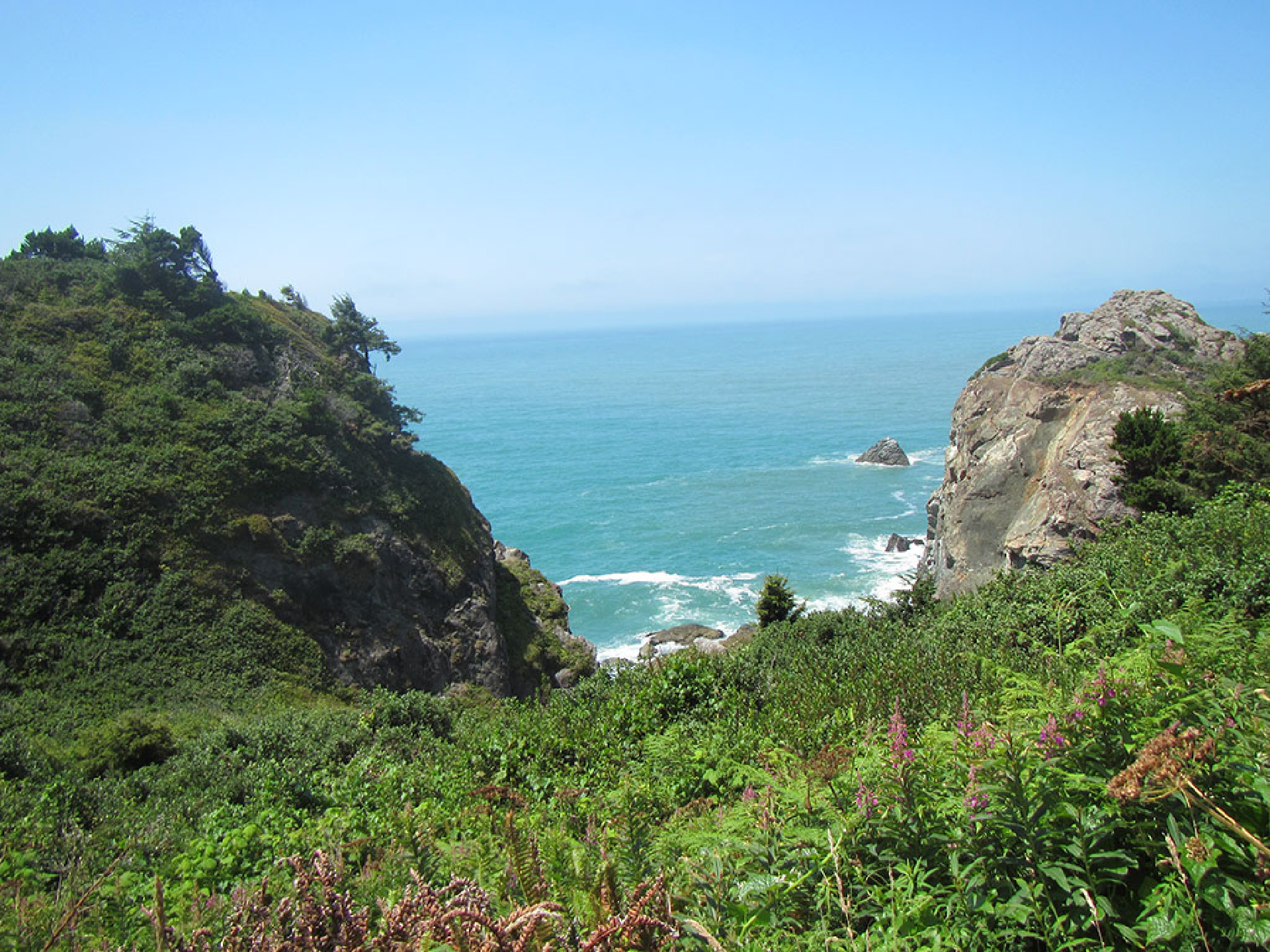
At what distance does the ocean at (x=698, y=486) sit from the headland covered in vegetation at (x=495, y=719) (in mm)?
14408

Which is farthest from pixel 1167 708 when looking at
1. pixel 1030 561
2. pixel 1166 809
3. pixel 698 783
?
pixel 1030 561

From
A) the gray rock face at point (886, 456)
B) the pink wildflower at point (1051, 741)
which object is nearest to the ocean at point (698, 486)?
the gray rock face at point (886, 456)

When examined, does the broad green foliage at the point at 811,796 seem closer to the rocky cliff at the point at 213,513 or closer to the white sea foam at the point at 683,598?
the rocky cliff at the point at 213,513

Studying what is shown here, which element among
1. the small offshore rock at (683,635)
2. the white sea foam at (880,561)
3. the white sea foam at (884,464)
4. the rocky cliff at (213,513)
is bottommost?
the small offshore rock at (683,635)

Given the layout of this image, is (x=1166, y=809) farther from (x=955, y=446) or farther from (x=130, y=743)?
(x=955, y=446)

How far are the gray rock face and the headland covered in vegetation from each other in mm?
45604

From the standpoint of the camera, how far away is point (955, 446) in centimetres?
3172

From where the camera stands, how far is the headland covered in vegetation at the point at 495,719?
267cm

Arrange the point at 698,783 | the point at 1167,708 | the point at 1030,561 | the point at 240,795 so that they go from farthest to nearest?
the point at 1030,561
the point at 240,795
the point at 698,783
the point at 1167,708

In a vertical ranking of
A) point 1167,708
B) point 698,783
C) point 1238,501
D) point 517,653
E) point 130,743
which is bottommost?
point 517,653

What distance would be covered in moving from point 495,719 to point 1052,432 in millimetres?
21662

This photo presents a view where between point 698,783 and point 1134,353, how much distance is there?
→ 3154cm

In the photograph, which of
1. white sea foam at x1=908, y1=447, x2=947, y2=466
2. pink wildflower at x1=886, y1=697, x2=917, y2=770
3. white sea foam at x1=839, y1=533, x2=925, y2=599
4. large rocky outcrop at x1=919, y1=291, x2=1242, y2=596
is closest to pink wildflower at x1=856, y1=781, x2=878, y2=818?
pink wildflower at x1=886, y1=697, x2=917, y2=770

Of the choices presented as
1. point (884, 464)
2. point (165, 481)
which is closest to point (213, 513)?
point (165, 481)
